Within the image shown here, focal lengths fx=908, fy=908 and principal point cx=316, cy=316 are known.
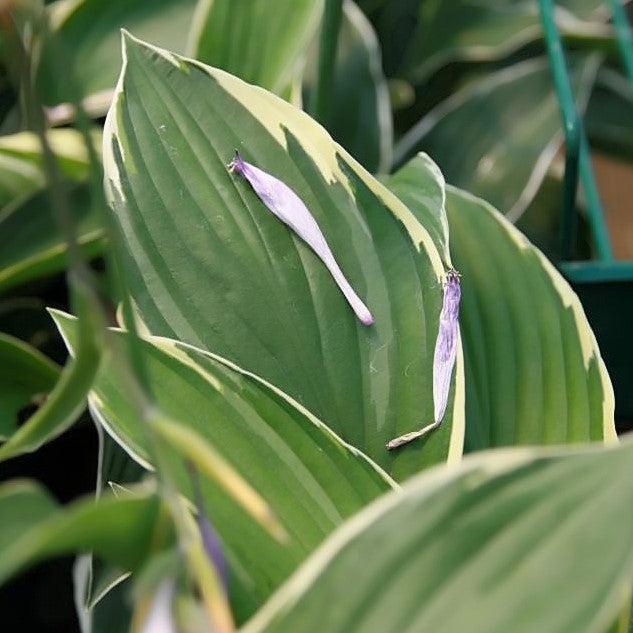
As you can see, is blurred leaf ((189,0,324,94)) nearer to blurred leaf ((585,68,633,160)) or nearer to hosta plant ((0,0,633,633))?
hosta plant ((0,0,633,633))

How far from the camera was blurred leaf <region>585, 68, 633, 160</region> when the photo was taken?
869 mm

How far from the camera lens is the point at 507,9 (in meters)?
0.85

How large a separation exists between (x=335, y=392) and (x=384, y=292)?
5 cm

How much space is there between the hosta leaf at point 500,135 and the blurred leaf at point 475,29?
0.20ft

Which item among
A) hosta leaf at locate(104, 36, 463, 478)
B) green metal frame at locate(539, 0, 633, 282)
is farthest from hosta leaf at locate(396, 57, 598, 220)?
hosta leaf at locate(104, 36, 463, 478)

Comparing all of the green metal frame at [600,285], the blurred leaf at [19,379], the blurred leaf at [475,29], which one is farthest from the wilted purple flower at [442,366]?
the blurred leaf at [475,29]

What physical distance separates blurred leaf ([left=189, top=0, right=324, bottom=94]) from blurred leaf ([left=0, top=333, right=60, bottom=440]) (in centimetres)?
19

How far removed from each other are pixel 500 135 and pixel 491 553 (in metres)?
0.60

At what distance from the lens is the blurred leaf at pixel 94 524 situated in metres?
0.17

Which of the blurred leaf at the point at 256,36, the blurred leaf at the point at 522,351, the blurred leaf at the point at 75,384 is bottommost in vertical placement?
the blurred leaf at the point at 522,351

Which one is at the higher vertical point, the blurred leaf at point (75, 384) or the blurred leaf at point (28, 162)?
the blurred leaf at point (75, 384)

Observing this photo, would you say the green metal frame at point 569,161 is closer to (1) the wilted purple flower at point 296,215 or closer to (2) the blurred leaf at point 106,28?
(1) the wilted purple flower at point 296,215

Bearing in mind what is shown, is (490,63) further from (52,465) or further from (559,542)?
(559,542)

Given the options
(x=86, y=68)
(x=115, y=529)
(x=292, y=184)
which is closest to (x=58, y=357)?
(x=86, y=68)
